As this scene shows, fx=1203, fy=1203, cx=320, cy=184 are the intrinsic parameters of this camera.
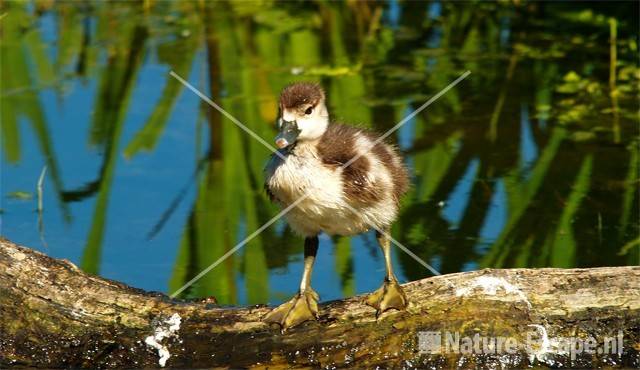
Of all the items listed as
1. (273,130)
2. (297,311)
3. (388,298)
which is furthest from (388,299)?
(273,130)

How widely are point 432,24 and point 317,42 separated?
3.52ft

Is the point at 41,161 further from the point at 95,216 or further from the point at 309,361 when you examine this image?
the point at 309,361

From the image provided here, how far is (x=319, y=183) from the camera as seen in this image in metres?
4.81

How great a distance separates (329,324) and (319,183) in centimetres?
58

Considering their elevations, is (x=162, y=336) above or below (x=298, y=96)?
below

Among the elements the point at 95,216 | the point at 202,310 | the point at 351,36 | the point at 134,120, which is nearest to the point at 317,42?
the point at 351,36

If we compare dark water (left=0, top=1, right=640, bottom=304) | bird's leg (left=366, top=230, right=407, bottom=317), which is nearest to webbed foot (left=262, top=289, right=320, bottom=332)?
bird's leg (left=366, top=230, right=407, bottom=317)

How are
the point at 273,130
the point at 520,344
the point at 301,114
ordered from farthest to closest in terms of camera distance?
the point at 273,130, the point at 301,114, the point at 520,344

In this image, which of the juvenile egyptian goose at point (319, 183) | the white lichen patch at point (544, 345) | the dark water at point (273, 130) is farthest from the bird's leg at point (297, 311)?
the white lichen patch at point (544, 345)

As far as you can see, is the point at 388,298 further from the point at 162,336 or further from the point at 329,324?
the point at 162,336

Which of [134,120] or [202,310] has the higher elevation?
[134,120]

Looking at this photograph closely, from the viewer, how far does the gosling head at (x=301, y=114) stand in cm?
486

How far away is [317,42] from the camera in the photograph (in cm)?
987

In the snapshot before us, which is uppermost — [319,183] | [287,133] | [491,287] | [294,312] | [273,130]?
[273,130]
